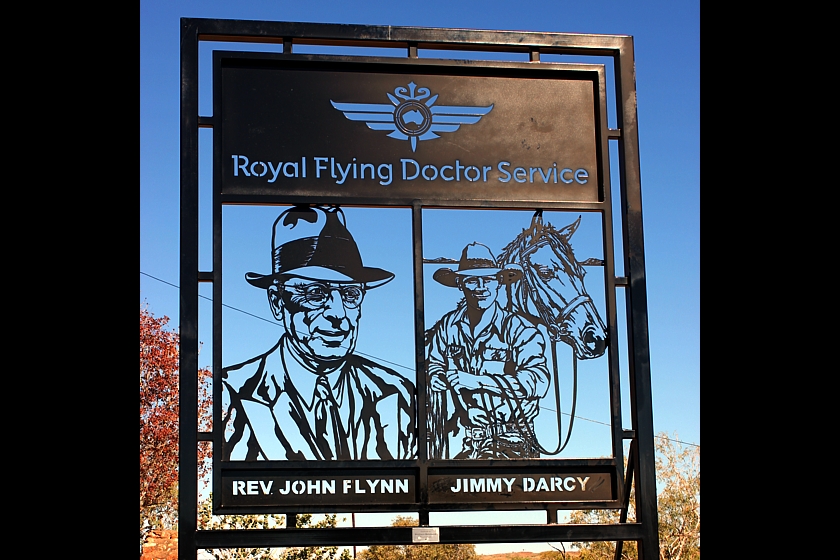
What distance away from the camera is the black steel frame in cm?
480

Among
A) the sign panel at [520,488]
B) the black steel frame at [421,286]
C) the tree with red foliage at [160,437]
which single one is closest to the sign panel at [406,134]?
the black steel frame at [421,286]

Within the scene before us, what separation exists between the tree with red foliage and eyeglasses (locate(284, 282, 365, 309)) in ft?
31.5

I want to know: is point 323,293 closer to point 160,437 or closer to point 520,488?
point 520,488

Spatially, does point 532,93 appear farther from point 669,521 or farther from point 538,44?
point 669,521

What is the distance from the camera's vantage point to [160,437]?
14.5m

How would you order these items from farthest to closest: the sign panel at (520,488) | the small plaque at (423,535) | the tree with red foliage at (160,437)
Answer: the tree with red foliage at (160,437)
the sign panel at (520,488)
the small plaque at (423,535)

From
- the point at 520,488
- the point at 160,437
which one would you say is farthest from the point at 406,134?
the point at 160,437

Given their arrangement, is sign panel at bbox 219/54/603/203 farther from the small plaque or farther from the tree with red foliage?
the tree with red foliage

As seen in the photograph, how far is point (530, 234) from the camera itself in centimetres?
546

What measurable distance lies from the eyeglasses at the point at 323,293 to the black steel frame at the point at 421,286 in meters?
0.35

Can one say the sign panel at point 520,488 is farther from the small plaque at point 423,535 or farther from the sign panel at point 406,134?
the sign panel at point 406,134

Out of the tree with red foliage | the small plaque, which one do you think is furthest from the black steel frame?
the tree with red foliage

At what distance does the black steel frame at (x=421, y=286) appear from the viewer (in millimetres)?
4801
